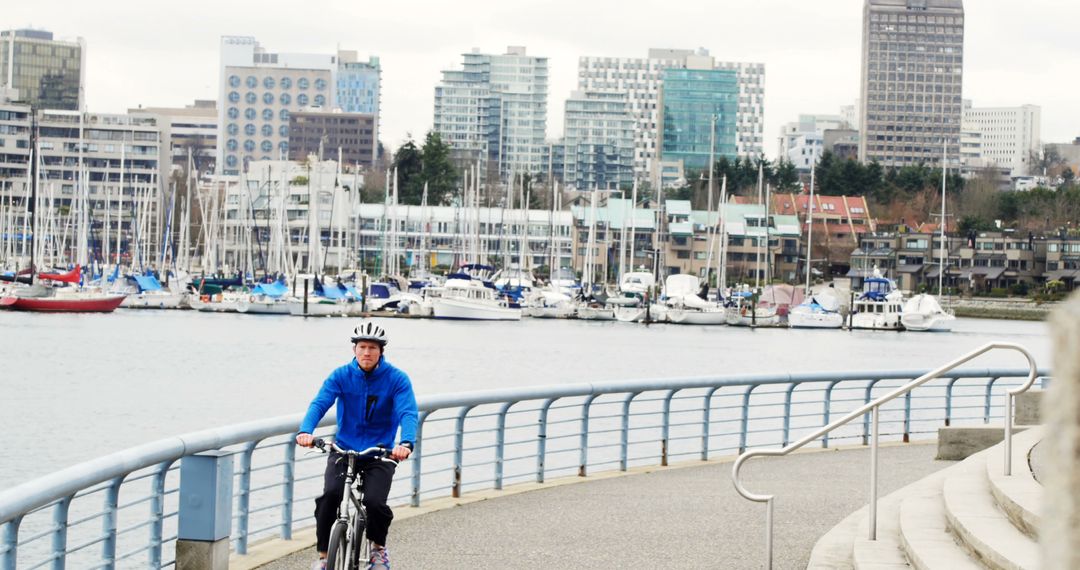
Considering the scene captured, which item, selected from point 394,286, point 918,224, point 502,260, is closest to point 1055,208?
point 918,224

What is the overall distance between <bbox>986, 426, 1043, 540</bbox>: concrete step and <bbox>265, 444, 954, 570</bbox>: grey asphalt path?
1423 millimetres

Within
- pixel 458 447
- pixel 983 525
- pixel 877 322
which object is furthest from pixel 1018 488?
pixel 877 322

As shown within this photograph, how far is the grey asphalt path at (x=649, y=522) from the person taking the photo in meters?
11.0

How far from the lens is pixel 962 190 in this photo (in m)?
188

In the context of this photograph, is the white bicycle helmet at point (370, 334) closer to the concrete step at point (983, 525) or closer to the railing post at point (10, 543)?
the railing post at point (10, 543)

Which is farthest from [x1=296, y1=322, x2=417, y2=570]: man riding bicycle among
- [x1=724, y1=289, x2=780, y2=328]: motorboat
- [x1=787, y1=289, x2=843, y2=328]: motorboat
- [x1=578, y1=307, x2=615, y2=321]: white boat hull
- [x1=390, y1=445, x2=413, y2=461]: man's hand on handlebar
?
[x1=578, y1=307, x2=615, y2=321]: white boat hull

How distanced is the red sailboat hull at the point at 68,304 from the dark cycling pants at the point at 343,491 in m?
100

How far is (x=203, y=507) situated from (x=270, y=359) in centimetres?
6148

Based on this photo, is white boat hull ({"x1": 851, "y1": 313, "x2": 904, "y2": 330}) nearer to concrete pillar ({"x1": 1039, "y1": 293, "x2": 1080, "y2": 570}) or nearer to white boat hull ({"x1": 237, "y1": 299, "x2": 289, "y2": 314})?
white boat hull ({"x1": 237, "y1": 299, "x2": 289, "y2": 314})

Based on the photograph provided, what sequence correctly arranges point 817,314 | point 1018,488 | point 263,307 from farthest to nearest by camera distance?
point 817,314
point 263,307
point 1018,488

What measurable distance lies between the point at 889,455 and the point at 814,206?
154 m

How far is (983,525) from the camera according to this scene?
9453 mm

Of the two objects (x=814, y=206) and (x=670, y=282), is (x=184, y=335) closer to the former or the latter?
(x=670, y=282)

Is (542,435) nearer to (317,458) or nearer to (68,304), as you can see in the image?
(317,458)
